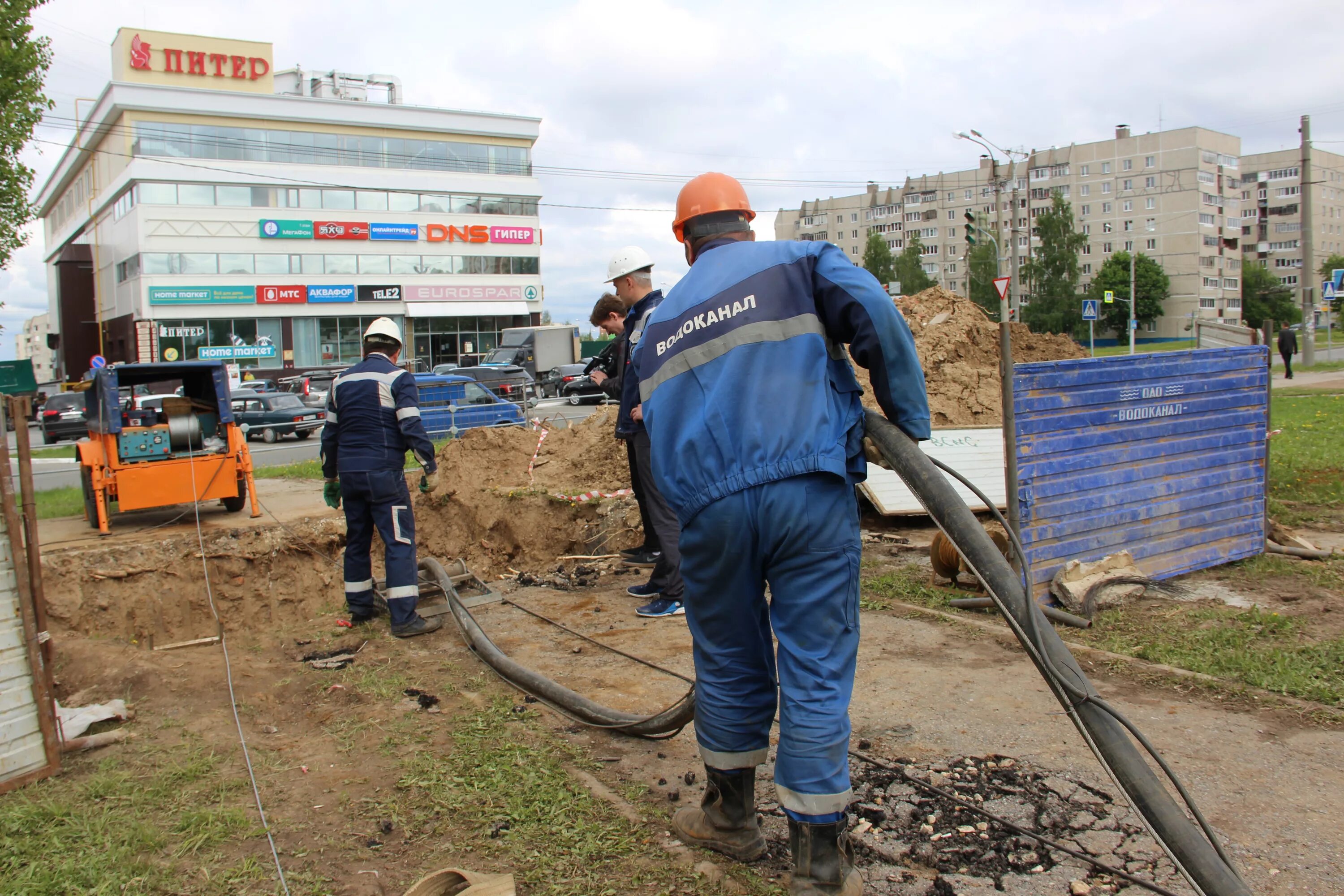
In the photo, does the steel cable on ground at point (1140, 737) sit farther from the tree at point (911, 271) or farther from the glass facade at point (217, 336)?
the tree at point (911, 271)

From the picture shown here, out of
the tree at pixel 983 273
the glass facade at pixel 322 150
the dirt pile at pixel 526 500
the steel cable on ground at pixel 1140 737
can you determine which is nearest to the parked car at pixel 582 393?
the dirt pile at pixel 526 500

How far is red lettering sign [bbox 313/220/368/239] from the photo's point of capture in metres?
44.8

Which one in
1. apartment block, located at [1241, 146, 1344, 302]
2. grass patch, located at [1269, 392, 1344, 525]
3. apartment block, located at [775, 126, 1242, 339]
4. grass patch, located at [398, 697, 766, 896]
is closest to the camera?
grass patch, located at [398, 697, 766, 896]

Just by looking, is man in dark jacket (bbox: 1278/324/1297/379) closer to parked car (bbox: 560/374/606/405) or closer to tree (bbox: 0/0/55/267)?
parked car (bbox: 560/374/606/405)

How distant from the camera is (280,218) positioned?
144 feet

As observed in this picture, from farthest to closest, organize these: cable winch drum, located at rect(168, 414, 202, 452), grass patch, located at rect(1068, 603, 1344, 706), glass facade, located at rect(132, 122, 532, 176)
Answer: glass facade, located at rect(132, 122, 532, 176) → cable winch drum, located at rect(168, 414, 202, 452) → grass patch, located at rect(1068, 603, 1344, 706)

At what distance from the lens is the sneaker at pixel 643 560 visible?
7242mm

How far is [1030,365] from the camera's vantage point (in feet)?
16.9

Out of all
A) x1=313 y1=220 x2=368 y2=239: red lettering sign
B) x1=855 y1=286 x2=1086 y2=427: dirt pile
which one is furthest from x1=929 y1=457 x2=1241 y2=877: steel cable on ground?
x1=313 y1=220 x2=368 y2=239: red lettering sign

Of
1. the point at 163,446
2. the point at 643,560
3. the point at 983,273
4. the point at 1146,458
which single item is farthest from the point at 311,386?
the point at 983,273

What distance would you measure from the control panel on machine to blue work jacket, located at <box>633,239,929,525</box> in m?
8.28

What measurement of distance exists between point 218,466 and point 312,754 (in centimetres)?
666

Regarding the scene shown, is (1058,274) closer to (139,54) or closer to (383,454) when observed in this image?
(139,54)

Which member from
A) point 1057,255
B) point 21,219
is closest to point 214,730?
point 21,219
